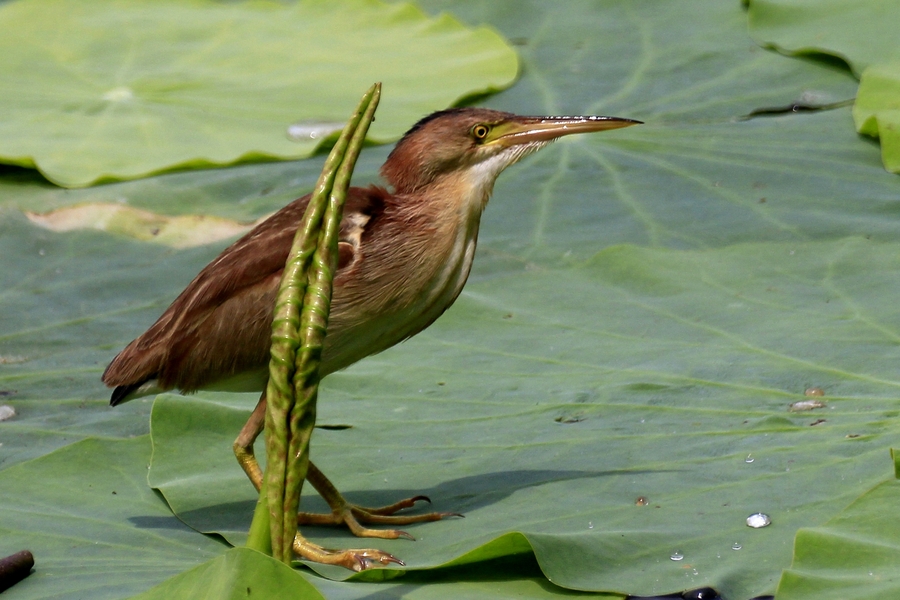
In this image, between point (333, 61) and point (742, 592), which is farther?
point (333, 61)

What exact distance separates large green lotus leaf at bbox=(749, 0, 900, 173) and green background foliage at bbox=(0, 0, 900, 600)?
10cm

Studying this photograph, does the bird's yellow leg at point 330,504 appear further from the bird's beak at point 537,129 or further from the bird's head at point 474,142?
the bird's beak at point 537,129

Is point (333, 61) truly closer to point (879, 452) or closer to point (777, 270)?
point (777, 270)

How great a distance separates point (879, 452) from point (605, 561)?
713 millimetres

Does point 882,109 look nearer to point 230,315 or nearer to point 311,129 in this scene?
point 311,129

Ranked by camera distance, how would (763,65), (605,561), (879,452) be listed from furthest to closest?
(763,65) < (879,452) < (605,561)

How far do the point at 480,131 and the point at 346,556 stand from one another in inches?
46.8

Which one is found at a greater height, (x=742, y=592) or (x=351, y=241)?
(x=351, y=241)

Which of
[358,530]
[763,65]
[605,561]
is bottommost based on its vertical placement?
[358,530]

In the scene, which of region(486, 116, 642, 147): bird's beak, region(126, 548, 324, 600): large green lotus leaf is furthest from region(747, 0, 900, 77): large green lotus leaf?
region(126, 548, 324, 600): large green lotus leaf

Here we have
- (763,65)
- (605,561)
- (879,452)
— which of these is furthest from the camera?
(763,65)

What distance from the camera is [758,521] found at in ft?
8.89

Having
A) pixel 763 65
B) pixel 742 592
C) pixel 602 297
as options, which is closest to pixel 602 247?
pixel 602 297

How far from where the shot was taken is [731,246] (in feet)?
13.3
